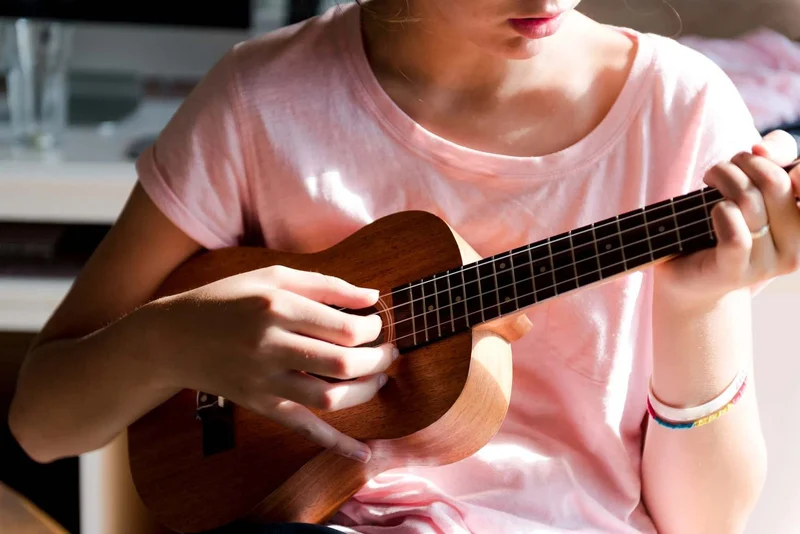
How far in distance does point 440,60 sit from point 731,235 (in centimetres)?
36

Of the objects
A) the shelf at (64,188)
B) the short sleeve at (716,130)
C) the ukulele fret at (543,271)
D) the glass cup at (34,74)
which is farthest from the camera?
the glass cup at (34,74)

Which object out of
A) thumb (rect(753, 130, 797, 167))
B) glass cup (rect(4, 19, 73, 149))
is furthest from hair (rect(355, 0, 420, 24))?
glass cup (rect(4, 19, 73, 149))

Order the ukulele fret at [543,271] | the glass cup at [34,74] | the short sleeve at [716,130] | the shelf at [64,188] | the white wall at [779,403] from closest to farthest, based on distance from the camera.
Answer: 1. the ukulele fret at [543,271]
2. the short sleeve at [716,130]
3. the white wall at [779,403]
4. the shelf at [64,188]
5. the glass cup at [34,74]

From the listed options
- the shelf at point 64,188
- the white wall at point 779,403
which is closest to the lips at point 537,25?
the white wall at point 779,403

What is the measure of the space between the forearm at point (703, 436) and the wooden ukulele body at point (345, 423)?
0.12 metres

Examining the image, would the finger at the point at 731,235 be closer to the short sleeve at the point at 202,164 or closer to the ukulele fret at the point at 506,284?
the ukulele fret at the point at 506,284

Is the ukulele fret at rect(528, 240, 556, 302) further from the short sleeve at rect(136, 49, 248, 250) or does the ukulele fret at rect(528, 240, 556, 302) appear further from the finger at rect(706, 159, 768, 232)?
the short sleeve at rect(136, 49, 248, 250)

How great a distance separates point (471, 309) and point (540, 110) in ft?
0.68

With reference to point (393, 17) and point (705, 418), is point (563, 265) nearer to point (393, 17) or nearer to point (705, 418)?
point (705, 418)

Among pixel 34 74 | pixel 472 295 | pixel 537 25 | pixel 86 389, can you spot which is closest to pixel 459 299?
pixel 472 295

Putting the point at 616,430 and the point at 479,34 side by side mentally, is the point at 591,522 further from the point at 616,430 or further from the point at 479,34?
the point at 479,34

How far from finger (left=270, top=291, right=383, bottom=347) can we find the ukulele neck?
0.19 feet

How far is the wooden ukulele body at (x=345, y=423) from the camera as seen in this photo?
81 centimetres

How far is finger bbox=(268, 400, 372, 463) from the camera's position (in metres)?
0.83
